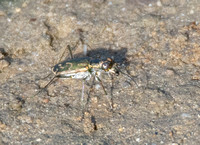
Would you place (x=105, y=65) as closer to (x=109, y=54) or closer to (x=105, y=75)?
(x=105, y=75)

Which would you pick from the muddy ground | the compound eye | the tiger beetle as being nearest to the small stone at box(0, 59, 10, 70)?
the muddy ground

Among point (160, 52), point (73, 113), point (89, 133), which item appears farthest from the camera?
point (160, 52)

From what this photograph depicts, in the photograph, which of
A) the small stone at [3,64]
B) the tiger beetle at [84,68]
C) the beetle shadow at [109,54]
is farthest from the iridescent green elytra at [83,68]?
the small stone at [3,64]

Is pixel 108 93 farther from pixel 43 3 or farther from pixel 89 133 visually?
pixel 43 3

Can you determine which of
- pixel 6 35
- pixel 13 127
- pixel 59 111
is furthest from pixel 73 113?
pixel 6 35

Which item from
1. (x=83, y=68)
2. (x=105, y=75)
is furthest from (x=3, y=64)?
(x=105, y=75)

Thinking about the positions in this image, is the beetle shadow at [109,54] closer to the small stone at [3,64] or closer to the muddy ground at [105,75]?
the muddy ground at [105,75]

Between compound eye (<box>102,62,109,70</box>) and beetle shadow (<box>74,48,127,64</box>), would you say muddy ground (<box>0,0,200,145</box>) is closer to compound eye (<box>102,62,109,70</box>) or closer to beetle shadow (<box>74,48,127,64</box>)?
beetle shadow (<box>74,48,127,64</box>)
